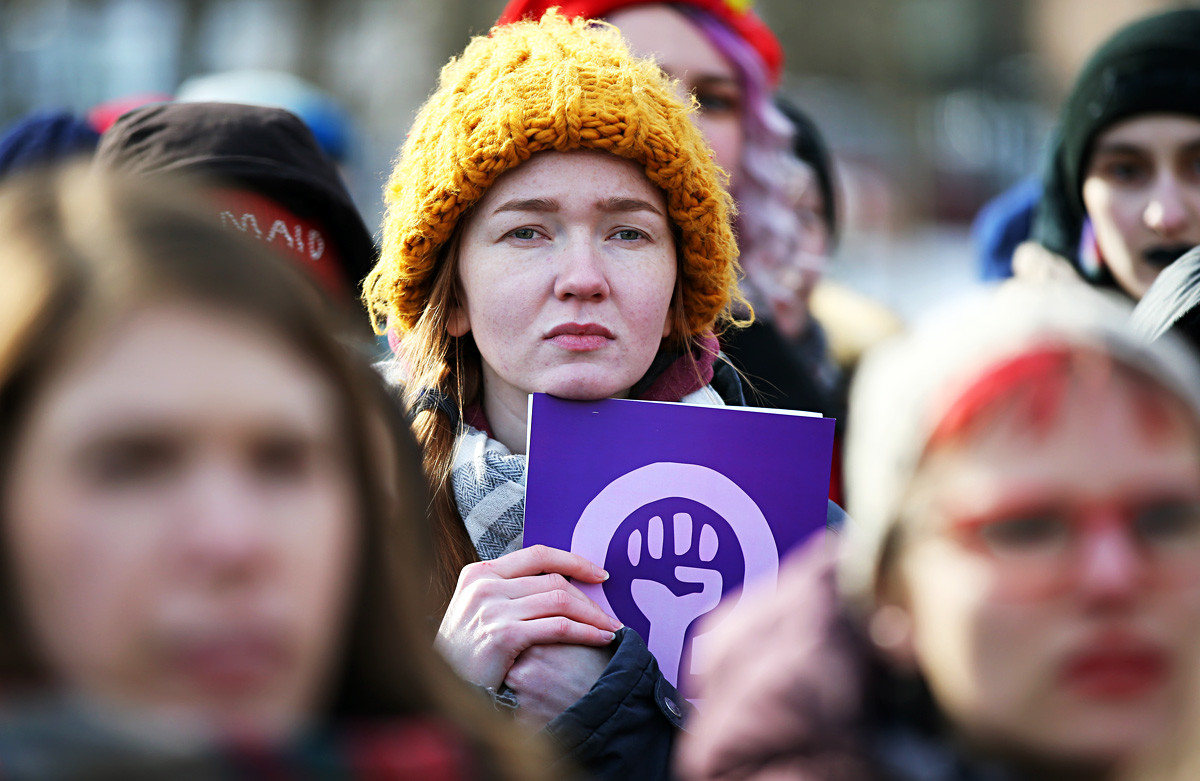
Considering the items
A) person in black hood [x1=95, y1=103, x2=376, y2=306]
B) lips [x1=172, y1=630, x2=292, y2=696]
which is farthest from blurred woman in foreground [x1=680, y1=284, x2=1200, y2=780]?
person in black hood [x1=95, y1=103, x2=376, y2=306]

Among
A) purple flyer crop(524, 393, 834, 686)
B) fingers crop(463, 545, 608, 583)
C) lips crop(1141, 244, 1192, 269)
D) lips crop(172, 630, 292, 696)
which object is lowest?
fingers crop(463, 545, 608, 583)

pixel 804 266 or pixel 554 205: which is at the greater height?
pixel 554 205

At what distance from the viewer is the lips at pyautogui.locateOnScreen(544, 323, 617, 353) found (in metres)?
2.09

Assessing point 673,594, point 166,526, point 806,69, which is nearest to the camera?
point 166,526

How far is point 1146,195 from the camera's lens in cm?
294

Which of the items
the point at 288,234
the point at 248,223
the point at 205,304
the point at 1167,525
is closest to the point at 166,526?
the point at 205,304

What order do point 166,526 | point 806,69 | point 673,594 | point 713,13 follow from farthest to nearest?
point 806,69 → point 713,13 → point 673,594 → point 166,526

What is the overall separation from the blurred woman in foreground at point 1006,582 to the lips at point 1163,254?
1.80 meters

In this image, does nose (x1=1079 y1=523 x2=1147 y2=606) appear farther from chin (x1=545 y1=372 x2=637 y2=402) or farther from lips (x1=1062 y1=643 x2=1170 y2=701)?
chin (x1=545 y1=372 x2=637 y2=402)

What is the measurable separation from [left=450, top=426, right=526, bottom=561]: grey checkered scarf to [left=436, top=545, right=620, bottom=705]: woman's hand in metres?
0.15

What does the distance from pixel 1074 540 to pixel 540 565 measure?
100 cm

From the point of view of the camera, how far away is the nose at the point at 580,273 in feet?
6.82

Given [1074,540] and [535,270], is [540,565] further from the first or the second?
[1074,540]

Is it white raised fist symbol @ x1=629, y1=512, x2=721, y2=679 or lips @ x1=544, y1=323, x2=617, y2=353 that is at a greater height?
lips @ x1=544, y1=323, x2=617, y2=353
